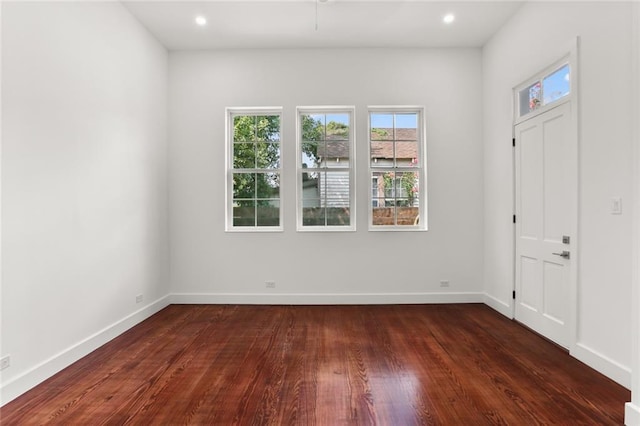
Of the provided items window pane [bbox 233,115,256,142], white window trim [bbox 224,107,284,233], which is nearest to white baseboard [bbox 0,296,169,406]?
white window trim [bbox 224,107,284,233]

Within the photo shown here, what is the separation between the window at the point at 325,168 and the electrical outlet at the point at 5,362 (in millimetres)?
2984

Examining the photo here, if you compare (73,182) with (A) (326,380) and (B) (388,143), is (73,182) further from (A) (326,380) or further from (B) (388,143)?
(B) (388,143)

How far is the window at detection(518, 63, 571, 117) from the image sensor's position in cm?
283

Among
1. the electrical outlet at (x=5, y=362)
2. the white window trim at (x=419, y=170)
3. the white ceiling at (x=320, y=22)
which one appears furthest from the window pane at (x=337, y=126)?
the electrical outlet at (x=5, y=362)

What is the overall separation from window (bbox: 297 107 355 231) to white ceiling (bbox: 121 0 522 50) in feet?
3.07

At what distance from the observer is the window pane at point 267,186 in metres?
4.34

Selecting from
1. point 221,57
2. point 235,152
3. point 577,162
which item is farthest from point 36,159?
point 577,162

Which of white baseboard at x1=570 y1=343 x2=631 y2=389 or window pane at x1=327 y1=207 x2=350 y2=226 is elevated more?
window pane at x1=327 y1=207 x2=350 y2=226

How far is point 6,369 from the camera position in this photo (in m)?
2.05

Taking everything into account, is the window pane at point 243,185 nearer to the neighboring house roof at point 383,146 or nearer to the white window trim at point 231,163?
the white window trim at point 231,163

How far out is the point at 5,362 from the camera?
2.04 metres

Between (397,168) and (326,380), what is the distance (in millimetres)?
2891

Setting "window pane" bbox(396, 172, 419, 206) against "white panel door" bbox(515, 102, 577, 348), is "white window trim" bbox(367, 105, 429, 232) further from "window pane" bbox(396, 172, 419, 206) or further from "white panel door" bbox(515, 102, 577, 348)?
"white panel door" bbox(515, 102, 577, 348)

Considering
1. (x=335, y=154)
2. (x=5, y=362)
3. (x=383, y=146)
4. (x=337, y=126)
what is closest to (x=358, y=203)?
(x=335, y=154)
